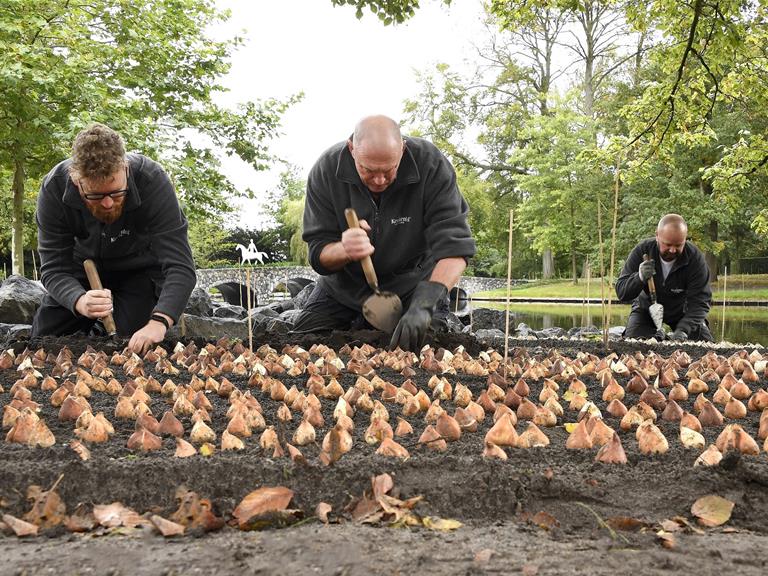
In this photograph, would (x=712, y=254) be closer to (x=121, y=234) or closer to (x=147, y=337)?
(x=121, y=234)

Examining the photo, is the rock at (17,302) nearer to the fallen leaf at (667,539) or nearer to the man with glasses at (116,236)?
the man with glasses at (116,236)

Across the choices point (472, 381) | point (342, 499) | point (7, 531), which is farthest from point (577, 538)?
point (472, 381)

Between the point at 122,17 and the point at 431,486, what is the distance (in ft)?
48.0

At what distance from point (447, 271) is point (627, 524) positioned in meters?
3.38

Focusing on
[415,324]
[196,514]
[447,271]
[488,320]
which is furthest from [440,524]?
[488,320]

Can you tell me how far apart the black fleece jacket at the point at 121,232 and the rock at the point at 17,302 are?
3218 mm

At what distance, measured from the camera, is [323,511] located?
1733mm

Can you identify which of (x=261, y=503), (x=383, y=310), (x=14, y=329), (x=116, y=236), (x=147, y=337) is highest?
(x=116, y=236)

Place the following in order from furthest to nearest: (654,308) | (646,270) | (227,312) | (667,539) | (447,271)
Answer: (227,312) → (654,308) → (646,270) → (447,271) → (667,539)

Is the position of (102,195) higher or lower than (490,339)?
higher

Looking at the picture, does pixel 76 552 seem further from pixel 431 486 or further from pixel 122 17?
pixel 122 17

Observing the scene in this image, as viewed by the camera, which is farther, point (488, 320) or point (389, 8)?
point (488, 320)

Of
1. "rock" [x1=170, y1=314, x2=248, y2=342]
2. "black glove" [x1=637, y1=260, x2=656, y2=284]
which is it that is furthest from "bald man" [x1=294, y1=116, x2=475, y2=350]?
→ "black glove" [x1=637, y1=260, x2=656, y2=284]

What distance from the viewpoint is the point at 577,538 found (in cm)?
160
